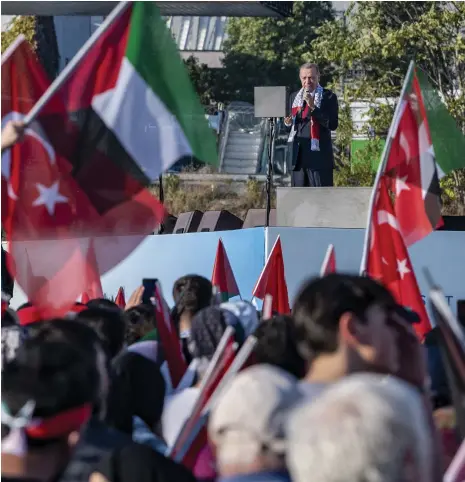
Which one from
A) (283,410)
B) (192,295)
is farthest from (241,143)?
(283,410)

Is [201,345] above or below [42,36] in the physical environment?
below

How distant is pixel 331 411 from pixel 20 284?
341 cm

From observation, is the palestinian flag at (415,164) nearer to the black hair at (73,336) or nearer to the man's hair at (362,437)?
the black hair at (73,336)

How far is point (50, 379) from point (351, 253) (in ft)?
19.1

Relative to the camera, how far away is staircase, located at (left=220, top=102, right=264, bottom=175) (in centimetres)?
2775

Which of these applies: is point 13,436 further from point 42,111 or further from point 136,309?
point 136,309

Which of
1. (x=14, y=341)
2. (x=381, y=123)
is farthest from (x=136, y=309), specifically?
(x=381, y=123)

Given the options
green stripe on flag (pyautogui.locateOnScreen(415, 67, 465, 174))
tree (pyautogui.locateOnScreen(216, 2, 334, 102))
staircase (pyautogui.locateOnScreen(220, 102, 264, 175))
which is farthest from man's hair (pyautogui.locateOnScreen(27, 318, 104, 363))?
tree (pyautogui.locateOnScreen(216, 2, 334, 102))

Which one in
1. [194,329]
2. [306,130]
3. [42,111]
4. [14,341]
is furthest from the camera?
[306,130]

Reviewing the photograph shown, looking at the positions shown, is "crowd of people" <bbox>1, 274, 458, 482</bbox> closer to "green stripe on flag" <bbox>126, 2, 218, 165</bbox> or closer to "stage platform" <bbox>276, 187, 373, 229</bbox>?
"green stripe on flag" <bbox>126, 2, 218, 165</bbox>

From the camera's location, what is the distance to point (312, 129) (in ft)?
32.3

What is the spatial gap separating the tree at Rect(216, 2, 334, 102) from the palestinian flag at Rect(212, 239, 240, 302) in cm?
4471

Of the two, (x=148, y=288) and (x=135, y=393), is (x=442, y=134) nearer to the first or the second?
(x=148, y=288)

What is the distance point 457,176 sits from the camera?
1595cm
